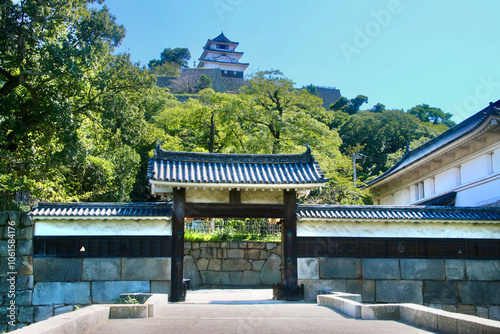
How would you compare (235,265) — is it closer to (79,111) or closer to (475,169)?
(79,111)

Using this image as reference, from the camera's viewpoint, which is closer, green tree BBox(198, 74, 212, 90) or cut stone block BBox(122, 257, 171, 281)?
cut stone block BBox(122, 257, 171, 281)

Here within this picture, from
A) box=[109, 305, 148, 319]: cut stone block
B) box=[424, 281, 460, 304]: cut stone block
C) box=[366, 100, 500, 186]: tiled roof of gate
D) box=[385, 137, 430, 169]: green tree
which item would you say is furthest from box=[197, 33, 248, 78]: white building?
box=[109, 305, 148, 319]: cut stone block

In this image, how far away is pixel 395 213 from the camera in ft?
51.8

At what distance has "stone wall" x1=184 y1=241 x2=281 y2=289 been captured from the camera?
22031 mm

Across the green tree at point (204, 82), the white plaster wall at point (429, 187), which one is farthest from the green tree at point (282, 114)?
the green tree at point (204, 82)

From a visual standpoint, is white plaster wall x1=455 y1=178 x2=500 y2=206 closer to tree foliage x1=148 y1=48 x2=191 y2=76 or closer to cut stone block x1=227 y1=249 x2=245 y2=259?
cut stone block x1=227 y1=249 x2=245 y2=259

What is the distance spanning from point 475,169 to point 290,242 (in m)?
9.19

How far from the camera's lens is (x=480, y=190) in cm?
1891

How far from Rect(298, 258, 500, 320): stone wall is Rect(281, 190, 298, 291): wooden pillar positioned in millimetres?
283

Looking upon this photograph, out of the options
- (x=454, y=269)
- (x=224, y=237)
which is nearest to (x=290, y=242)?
(x=454, y=269)

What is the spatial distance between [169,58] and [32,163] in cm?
8569

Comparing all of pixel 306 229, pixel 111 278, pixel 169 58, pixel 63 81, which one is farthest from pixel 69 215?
pixel 169 58

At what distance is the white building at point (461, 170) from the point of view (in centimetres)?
→ 1777

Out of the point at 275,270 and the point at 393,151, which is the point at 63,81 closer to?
the point at 275,270
